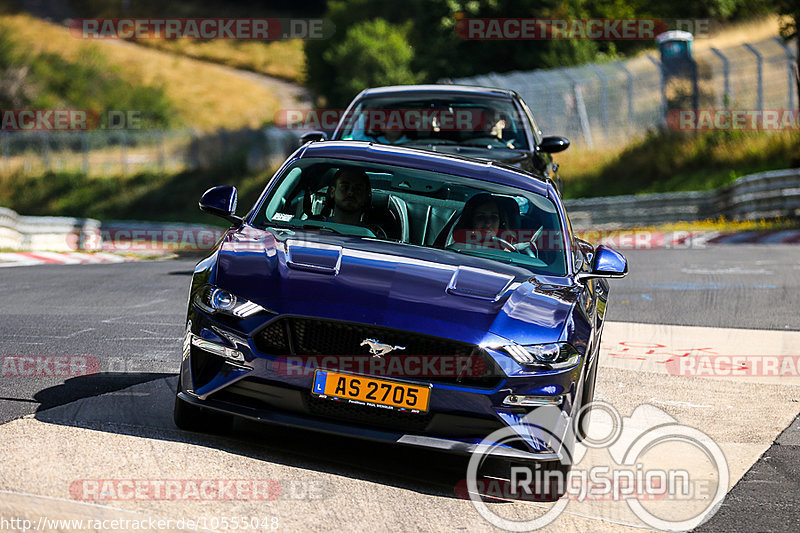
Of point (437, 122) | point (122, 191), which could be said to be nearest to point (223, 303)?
point (437, 122)

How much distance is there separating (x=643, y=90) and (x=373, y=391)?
85.7 ft

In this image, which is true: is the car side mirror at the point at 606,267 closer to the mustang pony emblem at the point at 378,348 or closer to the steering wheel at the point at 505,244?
the steering wheel at the point at 505,244

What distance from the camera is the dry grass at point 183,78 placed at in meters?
74.0

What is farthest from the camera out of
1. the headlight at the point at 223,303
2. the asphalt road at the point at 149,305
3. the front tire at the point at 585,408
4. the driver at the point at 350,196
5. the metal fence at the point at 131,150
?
the metal fence at the point at 131,150

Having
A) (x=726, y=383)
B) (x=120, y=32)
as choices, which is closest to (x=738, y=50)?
(x=726, y=383)

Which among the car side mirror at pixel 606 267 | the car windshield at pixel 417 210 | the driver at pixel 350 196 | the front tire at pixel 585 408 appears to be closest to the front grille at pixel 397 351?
the front tire at pixel 585 408

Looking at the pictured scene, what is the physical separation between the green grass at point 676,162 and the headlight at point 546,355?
19.1 m

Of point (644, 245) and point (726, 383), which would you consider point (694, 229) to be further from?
point (726, 383)

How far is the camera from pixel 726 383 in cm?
772

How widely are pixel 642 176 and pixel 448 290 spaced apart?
2487 cm

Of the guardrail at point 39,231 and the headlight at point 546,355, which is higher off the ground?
the headlight at point 546,355

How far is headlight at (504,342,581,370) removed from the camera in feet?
16.5

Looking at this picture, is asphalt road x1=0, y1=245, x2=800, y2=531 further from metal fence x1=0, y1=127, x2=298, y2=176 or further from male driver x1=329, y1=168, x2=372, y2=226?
metal fence x1=0, y1=127, x2=298, y2=176

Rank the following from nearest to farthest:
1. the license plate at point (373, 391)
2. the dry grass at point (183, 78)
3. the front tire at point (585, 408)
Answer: the license plate at point (373, 391) < the front tire at point (585, 408) < the dry grass at point (183, 78)
